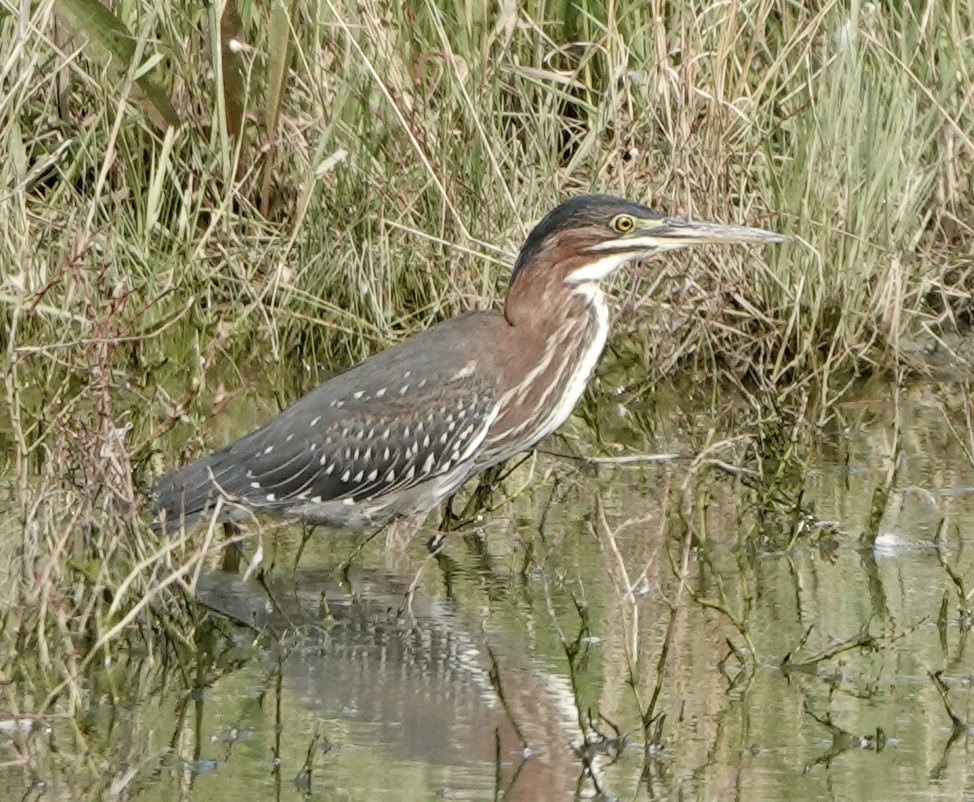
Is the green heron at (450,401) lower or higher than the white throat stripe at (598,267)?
lower

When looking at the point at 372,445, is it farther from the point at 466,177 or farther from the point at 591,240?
the point at 466,177

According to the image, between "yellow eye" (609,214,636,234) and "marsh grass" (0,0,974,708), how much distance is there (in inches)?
51.8

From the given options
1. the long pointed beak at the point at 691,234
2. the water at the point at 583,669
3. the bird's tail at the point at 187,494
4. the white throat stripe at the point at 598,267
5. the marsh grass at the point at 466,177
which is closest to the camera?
the water at the point at 583,669

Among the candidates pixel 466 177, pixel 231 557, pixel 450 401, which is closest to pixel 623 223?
pixel 450 401

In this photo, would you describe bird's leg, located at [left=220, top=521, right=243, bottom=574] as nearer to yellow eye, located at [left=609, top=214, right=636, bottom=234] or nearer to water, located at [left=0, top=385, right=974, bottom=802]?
water, located at [left=0, top=385, right=974, bottom=802]

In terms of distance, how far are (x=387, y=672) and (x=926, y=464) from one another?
2859 millimetres

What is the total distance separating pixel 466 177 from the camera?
8906 mm

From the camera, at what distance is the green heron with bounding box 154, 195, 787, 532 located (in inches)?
262

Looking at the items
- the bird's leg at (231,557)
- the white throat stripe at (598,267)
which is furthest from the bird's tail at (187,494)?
the white throat stripe at (598,267)

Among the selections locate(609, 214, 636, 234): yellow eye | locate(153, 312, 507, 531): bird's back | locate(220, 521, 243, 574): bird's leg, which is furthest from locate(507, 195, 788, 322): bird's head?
locate(220, 521, 243, 574): bird's leg

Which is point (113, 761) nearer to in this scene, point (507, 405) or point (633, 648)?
point (633, 648)

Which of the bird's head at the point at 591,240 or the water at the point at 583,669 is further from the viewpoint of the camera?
the bird's head at the point at 591,240

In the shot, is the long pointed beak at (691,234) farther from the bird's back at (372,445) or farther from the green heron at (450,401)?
the bird's back at (372,445)

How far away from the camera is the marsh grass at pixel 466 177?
8.49 meters
